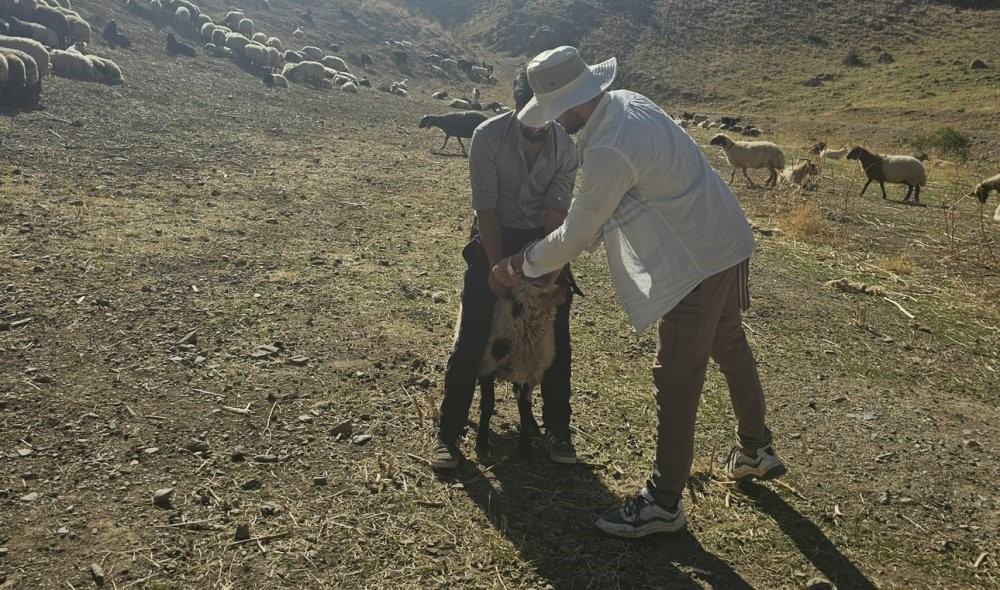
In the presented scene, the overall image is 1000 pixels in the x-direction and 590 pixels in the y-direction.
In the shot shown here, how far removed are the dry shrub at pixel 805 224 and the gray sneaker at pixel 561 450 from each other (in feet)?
23.8

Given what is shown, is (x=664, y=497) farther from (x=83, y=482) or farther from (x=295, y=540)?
(x=83, y=482)

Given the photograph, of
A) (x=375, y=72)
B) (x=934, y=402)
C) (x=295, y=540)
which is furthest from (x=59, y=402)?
(x=375, y=72)

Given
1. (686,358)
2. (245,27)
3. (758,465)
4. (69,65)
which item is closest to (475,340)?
(686,358)

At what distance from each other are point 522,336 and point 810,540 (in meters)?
1.71

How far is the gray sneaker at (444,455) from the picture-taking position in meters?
3.93

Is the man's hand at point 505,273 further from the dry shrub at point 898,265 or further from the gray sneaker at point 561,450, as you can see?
the dry shrub at point 898,265

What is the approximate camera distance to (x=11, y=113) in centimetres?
1219

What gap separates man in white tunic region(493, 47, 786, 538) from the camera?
9.64ft

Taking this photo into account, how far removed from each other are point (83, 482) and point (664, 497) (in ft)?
9.22

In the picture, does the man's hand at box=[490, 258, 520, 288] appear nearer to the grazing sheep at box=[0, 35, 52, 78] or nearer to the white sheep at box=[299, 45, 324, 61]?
the grazing sheep at box=[0, 35, 52, 78]

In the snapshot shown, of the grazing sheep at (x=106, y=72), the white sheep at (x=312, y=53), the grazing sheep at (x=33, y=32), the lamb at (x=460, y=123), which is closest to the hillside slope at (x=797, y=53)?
the lamb at (x=460, y=123)

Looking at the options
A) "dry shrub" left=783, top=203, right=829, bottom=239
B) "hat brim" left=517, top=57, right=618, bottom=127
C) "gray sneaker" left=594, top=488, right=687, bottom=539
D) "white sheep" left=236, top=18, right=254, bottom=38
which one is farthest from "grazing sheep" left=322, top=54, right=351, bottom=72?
Result: "gray sneaker" left=594, top=488, right=687, bottom=539

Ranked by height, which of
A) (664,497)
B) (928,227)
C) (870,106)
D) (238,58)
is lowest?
(238,58)

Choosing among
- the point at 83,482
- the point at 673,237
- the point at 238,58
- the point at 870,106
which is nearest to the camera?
the point at 673,237
